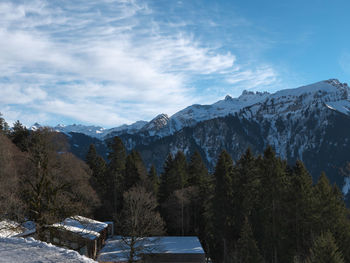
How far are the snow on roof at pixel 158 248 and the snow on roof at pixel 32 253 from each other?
1647 centimetres

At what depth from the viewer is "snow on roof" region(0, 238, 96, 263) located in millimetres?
12328

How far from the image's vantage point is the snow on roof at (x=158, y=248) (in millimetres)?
31750

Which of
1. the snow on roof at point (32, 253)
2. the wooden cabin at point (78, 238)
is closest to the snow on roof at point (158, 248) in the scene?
the wooden cabin at point (78, 238)

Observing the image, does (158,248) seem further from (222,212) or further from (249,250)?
(222,212)

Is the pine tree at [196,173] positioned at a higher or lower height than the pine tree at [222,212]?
higher

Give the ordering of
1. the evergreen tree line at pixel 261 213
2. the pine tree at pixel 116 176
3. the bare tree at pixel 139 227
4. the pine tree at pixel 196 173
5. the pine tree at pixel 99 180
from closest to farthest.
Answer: the bare tree at pixel 139 227 < the evergreen tree line at pixel 261 213 < the pine tree at pixel 196 173 < the pine tree at pixel 99 180 < the pine tree at pixel 116 176

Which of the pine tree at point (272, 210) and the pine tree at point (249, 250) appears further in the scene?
the pine tree at point (272, 210)

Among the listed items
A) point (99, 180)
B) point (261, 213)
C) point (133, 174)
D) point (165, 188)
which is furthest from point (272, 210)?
point (99, 180)

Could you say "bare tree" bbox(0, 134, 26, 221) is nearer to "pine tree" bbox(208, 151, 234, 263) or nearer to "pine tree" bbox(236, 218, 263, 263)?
"pine tree" bbox(236, 218, 263, 263)

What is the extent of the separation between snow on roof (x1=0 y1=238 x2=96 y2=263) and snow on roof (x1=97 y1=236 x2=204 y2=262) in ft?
54.0

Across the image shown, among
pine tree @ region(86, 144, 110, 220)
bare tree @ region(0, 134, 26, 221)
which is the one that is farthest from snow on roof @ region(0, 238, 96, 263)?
pine tree @ region(86, 144, 110, 220)

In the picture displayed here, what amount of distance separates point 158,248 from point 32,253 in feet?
63.5

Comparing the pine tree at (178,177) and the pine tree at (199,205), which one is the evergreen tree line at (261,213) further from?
the pine tree at (178,177)

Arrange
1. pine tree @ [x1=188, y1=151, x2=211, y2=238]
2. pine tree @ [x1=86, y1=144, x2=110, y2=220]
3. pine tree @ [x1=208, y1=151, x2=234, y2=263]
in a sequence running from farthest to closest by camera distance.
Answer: pine tree @ [x1=86, y1=144, x2=110, y2=220]
pine tree @ [x1=188, y1=151, x2=211, y2=238]
pine tree @ [x1=208, y1=151, x2=234, y2=263]
